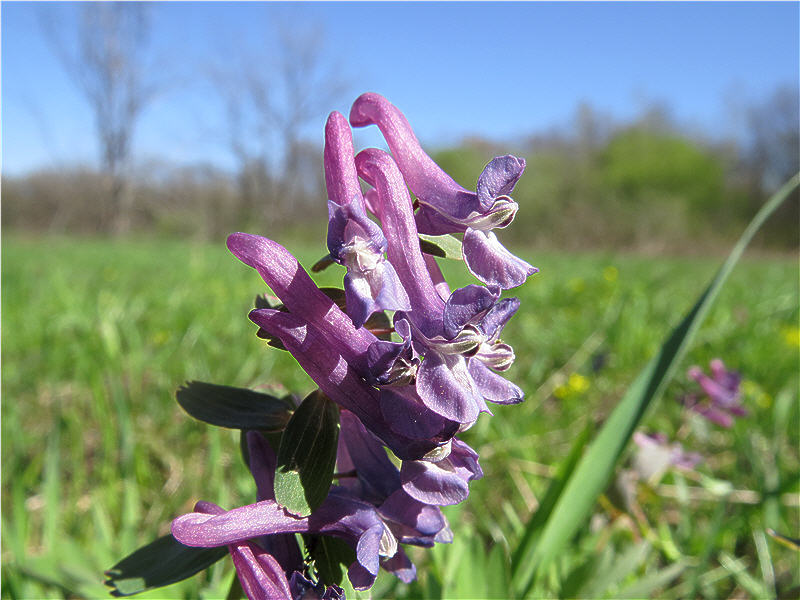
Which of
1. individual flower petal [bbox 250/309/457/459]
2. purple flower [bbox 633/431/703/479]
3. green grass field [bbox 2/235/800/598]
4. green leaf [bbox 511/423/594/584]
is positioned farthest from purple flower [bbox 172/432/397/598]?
purple flower [bbox 633/431/703/479]

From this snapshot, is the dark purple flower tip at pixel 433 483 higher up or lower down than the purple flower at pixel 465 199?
lower down

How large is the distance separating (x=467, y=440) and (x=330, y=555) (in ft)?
3.28

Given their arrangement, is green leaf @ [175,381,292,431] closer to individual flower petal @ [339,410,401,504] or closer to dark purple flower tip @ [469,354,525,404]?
individual flower petal @ [339,410,401,504]

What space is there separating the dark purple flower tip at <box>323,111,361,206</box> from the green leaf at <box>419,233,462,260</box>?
105 mm

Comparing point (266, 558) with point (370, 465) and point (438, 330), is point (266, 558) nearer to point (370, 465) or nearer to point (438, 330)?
point (370, 465)

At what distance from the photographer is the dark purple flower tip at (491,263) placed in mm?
620

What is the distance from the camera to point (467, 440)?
167 centimetres

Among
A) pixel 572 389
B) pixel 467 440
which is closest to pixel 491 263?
pixel 467 440

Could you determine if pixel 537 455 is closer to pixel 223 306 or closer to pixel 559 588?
pixel 559 588

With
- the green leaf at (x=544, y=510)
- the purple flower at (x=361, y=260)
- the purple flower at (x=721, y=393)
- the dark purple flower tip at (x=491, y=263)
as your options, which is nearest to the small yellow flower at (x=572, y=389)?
the purple flower at (x=721, y=393)

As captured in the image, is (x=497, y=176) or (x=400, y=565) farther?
(x=400, y=565)

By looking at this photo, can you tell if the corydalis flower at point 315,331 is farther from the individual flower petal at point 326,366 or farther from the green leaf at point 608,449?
the green leaf at point 608,449

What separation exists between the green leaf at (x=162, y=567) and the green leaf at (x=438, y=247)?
0.45 meters

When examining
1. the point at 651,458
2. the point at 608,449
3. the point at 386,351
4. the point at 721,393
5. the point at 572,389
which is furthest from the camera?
the point at 572,389
